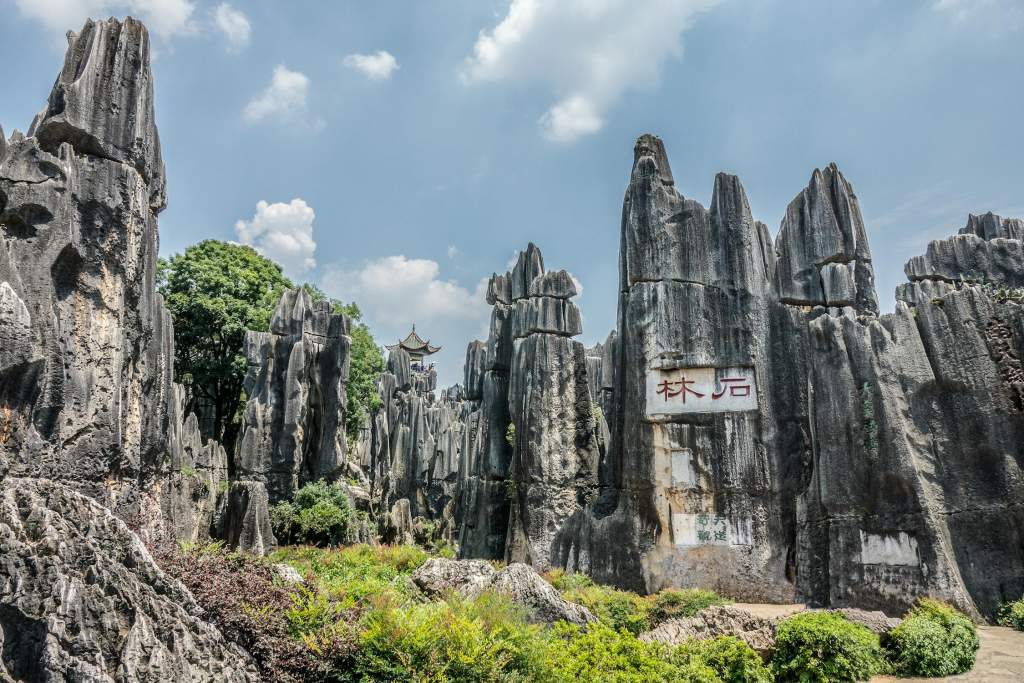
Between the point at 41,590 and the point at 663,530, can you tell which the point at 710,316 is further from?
the point at 41,590

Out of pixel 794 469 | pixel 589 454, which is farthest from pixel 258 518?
pixel 794 469

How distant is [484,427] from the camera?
19219 mm

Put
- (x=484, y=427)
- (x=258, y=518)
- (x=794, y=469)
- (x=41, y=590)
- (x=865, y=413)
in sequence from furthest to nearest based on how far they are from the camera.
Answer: (x=484, y=427) → (x=258, y=518) → (x=794, y=469) → (x=865, y=413) → (x=41, y=590)

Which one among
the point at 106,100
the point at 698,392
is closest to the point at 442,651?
the point at 106,100

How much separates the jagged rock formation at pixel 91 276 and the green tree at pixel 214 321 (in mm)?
19123

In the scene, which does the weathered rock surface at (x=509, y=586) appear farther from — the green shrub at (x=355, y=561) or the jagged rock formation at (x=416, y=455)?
the jagged rock formation at (x=416, y=455)

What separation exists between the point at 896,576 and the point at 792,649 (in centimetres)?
357

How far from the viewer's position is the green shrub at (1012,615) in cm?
854

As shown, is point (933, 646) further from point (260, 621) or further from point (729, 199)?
point (729, 199)

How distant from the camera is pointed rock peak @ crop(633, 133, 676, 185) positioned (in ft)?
46.2

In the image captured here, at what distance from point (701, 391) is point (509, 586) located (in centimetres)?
659

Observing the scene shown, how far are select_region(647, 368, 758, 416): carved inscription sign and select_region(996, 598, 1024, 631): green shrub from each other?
4.63m

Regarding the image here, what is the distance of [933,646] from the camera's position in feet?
22.8

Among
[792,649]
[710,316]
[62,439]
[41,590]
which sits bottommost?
[792,649]
